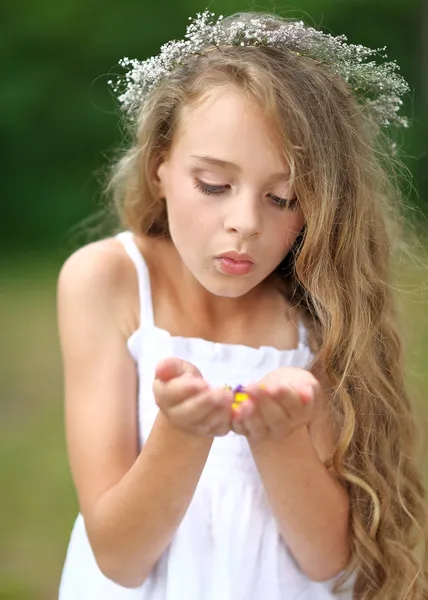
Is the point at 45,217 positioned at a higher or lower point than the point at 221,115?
higher

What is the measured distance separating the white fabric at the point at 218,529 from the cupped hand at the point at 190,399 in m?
0.50

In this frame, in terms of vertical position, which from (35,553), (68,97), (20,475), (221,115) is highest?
(68,97)

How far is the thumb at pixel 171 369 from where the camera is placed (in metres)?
1.70

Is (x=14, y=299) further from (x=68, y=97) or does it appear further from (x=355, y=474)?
(x=355, y=474)

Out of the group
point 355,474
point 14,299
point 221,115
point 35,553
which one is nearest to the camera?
point 221,115

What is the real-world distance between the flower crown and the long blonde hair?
4cm

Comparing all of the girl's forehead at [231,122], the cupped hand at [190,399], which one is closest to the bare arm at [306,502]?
the cupped hand at [190,399]

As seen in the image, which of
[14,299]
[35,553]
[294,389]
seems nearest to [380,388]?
[294,389]

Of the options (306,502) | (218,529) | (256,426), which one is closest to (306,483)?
(306,502)

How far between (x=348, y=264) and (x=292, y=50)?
0.54 m

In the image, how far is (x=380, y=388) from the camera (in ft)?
7.74

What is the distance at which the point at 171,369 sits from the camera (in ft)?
5.61

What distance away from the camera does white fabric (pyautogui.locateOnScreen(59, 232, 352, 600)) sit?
7.08ft

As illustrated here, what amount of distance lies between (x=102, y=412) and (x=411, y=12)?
648cm
